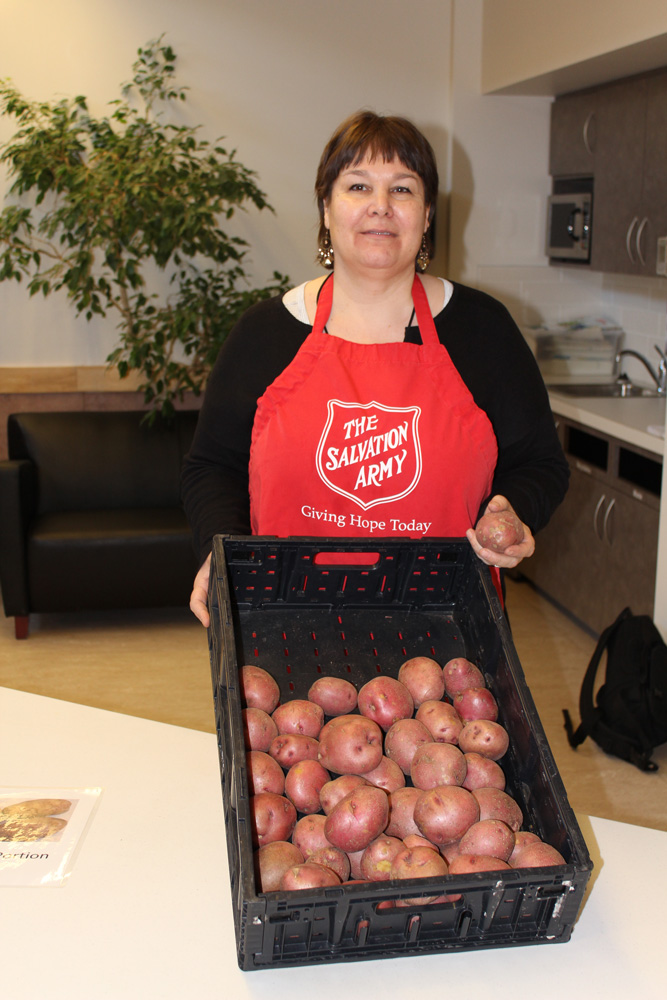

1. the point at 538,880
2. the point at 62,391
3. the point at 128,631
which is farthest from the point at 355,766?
the point at 62,391

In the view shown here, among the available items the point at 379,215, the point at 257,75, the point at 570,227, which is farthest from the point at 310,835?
the point at 257,75

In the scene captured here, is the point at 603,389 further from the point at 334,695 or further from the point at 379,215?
the point at 334,695

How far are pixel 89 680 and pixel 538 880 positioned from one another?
2.91 meters

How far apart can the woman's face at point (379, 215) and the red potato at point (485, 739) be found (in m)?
0.86

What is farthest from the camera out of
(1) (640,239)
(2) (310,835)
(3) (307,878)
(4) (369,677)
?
(1) (640,239)

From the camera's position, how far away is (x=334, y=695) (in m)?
1.13

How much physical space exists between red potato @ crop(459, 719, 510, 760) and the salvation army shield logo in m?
0.59

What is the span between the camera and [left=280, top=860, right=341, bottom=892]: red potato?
2.84 feet

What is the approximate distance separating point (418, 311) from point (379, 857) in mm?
1013

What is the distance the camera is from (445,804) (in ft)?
3.16

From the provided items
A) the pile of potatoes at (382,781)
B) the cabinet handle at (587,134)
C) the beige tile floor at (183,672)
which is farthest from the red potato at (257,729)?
the cabinet handle at (587,134)

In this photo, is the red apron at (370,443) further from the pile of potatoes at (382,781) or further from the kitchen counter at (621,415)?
the kitchen counter at (621,415)

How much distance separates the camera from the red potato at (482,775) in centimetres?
103

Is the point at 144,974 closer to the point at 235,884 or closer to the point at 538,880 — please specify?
the point at 235,884
